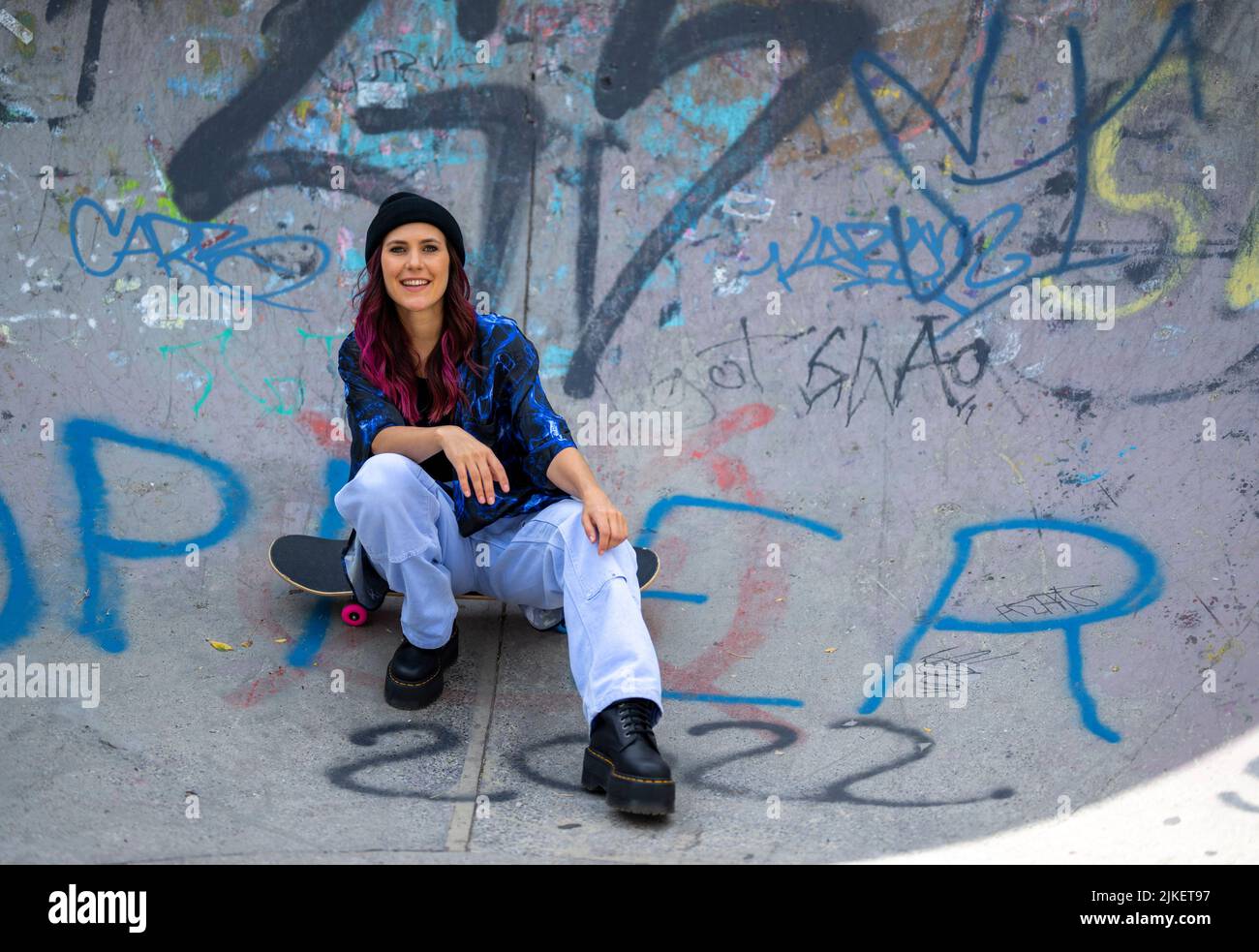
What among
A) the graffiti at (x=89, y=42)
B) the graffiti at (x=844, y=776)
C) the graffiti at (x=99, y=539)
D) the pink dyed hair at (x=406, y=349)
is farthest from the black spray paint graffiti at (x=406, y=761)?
the graffiti at (x=89, y=42)

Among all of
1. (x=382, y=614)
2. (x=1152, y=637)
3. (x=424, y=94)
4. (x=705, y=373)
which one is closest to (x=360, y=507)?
(x=382, y=614)

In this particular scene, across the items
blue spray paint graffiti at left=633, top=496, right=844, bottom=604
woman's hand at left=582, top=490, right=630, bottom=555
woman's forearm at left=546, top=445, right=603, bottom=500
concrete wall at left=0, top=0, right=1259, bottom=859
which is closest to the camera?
woman's hand at left=582, top=490, right=630, bottom=555

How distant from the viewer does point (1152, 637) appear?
12.5 ft

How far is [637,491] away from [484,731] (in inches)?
59.6

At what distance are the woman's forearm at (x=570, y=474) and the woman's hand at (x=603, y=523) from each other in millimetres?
73

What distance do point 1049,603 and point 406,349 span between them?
2.35m

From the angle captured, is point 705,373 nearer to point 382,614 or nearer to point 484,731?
point 382,614

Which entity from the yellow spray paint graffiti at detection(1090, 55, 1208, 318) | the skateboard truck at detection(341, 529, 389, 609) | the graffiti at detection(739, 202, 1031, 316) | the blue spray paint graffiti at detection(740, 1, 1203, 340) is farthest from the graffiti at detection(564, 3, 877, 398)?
the skateboard truck at detection(341, 529, 389, 609)

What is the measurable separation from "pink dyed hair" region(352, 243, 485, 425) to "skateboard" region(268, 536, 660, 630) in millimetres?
763

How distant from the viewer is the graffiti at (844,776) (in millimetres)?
3010

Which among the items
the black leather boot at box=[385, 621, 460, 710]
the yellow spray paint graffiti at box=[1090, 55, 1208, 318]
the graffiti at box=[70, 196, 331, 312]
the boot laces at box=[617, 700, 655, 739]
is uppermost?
the yellow spray paint graffiti at box=[1090, 55, 1208, 318]

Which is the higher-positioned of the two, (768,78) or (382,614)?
(768,78)

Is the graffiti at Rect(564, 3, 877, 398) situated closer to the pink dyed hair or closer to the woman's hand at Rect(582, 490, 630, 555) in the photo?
the pink dyed hair

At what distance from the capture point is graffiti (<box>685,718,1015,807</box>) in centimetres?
301
